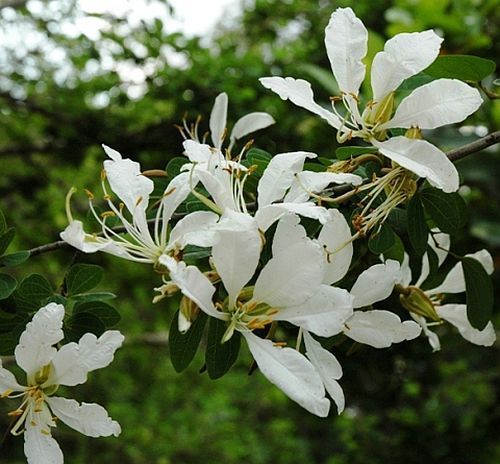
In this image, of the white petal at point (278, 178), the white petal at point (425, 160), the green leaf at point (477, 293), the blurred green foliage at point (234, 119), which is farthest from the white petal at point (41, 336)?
the blurred green foliage at point (234, 119)

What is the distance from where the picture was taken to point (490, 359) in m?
2.55

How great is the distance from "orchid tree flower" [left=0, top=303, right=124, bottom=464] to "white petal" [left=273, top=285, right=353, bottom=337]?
0.53 feet

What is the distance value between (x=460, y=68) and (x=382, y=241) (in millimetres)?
198

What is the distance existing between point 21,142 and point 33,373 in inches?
71.6

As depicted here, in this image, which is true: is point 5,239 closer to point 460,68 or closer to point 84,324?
point 84,324

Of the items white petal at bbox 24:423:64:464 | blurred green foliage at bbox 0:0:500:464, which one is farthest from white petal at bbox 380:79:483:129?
blurred green foliage at bbox 0:0:500:464

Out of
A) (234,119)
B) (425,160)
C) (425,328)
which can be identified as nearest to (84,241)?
(425,160)

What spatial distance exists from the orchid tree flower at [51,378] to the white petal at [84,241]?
61 millimetres

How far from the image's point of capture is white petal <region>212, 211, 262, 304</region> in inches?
24.8

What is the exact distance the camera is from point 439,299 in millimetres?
933

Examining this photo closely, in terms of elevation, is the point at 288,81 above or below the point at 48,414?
above

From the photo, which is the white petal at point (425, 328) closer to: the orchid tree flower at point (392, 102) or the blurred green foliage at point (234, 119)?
the orchid tree flower at point (392, 102)

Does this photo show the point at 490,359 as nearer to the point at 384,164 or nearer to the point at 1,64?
the point at 1,64

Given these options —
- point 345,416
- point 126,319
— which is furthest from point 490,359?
point 126,319
